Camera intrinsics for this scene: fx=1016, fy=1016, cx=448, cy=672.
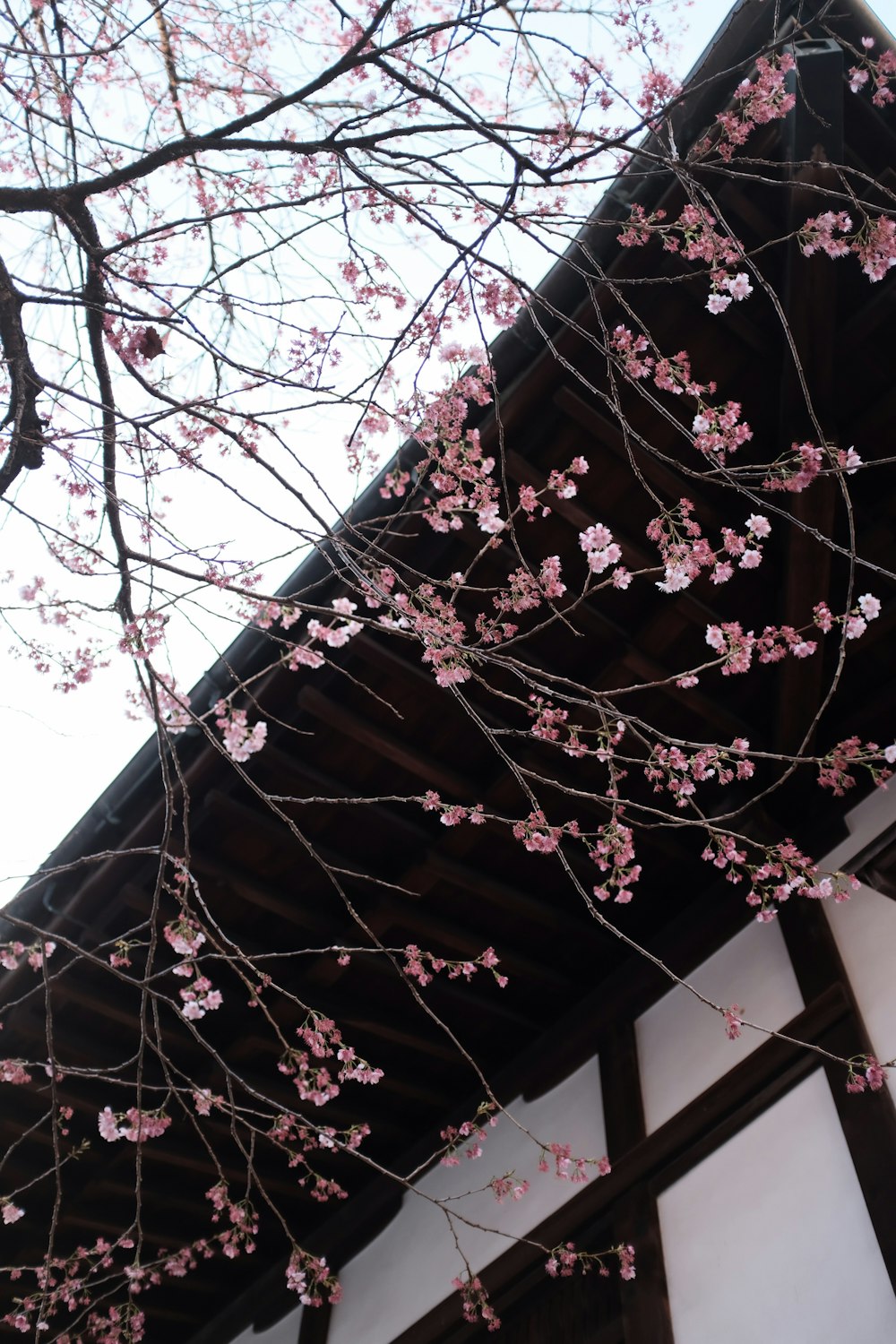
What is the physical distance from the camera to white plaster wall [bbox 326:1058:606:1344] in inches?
141

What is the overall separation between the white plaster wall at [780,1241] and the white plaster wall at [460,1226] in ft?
1.60

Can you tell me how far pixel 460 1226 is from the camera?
380 cm

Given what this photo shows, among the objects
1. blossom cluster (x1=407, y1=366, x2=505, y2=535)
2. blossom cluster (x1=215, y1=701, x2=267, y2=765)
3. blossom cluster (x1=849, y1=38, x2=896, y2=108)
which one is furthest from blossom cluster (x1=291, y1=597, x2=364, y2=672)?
blossom cluster (x1=849, y1=38, x2=896, y2=108)

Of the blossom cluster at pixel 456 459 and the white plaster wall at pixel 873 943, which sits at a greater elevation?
the blossom cluster at pixel 456 459

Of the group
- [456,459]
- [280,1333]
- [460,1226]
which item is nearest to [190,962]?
[456,459]

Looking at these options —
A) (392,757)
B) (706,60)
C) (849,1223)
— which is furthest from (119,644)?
(849,1223)

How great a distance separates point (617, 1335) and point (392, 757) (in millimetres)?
1812

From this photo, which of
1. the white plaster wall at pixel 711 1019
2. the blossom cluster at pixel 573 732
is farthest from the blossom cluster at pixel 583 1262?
the blossom cluster at pixel 573 732

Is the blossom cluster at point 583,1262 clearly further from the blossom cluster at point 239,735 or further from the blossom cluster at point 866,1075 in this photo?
the blossom cluster at point 239,735

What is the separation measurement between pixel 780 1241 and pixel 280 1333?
2618 millimetres

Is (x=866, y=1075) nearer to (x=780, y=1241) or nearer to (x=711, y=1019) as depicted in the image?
(x=780, y=1241)

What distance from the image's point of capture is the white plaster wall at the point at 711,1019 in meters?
3.28

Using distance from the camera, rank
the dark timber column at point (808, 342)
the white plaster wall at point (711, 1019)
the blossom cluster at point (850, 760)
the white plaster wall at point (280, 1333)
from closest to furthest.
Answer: the blossom cluster at point (850, 760)
the dark timber column at point (808, 342)
the white plaster wall at point (711, 1019)
the white plaster wall at point (280, 1333)

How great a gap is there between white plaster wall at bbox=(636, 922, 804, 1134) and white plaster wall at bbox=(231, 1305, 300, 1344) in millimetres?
1987
